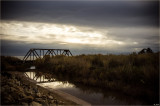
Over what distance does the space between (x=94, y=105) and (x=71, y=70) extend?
20.6 ft

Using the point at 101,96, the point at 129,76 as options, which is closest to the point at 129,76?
the point at 129,76

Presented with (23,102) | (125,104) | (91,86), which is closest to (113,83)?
(91,86)

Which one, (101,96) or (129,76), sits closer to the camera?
(101,96)

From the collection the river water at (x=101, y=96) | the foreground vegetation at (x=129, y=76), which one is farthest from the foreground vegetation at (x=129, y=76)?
the river water at (x=101, y=96)

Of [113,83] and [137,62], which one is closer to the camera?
[113,83]

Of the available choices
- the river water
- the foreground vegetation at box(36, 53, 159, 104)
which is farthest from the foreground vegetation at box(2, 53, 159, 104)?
the river water

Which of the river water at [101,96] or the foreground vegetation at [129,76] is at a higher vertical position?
the foreground vegetation at [129,76]

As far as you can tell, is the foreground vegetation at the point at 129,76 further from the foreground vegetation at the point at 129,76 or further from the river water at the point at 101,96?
the river water at the point at 101,96

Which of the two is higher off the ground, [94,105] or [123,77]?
[123,77]

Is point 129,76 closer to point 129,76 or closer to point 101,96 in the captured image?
point 129,76

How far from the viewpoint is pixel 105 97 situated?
6.57 metres

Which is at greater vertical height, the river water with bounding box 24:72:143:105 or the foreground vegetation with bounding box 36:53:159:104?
the foreground vegetation with bounding box 36:53:159:104

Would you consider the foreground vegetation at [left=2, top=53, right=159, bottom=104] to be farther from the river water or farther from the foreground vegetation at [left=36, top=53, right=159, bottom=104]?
the river water

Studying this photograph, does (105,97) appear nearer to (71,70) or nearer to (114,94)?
(114,94)
